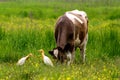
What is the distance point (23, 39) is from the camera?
39.3 ft

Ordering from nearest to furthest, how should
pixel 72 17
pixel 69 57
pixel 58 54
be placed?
pixel 58 54, pixel 69 57, pixel 72 17

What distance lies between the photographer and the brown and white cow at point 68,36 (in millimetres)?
9734

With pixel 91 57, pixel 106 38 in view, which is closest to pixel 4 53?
pixel 91 57

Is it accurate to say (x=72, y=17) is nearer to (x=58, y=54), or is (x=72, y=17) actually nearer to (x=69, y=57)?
(x=69, y=57)

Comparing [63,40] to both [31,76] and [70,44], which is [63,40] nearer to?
[70,44]

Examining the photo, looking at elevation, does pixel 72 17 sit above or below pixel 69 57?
above

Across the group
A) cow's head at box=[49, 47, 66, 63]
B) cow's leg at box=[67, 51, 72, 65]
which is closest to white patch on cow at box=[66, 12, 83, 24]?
cow's leg at box=[67, 51, 72, 65]

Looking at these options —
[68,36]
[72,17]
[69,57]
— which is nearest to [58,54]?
[69,57]

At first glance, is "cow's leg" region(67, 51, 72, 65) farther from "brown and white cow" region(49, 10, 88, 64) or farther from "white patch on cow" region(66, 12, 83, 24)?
"white patch on cow" region(66, 12, 83, 24)

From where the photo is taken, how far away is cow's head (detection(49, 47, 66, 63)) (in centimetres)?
956

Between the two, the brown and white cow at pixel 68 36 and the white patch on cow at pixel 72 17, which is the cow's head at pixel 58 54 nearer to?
the brown and white cow at pixel 68 36

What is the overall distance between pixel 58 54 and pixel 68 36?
743 millimetres

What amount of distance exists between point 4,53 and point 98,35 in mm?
3306

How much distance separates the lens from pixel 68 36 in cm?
1015
